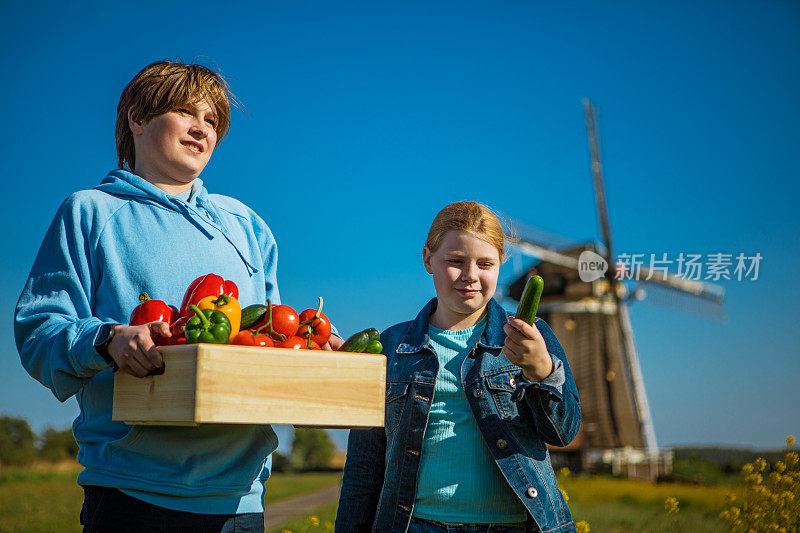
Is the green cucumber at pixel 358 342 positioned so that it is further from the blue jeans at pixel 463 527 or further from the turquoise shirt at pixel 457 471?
the blue jeans at pixel 463 527

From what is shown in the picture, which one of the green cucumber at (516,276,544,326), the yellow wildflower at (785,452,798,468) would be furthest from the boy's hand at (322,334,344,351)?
the yellow wildflower at (785,452,798,468)

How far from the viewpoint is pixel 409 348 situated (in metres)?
3.07

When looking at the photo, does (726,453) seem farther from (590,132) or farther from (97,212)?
(97,212)

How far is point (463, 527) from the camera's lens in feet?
8.84

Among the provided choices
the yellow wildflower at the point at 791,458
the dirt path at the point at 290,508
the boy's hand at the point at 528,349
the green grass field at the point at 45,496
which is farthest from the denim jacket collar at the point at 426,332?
the dirt path at the point at 290,508

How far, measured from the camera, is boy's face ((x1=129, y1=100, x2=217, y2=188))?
8.18 ft

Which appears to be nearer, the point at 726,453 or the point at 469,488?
the point at 469,488

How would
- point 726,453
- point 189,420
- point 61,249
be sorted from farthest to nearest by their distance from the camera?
point 726,453 → point 61,249 → point 189,420

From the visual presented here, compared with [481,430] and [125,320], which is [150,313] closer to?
[125,320]

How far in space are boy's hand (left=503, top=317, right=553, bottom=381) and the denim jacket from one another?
2.2 inches

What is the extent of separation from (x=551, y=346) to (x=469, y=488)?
0.57m

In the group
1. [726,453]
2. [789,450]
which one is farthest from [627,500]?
[789,450]

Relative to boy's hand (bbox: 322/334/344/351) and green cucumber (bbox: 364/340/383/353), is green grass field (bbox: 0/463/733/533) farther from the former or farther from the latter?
green cucumber (bbox: 364/340/383/353)

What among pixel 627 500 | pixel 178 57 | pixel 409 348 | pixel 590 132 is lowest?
pixel 627 500
